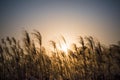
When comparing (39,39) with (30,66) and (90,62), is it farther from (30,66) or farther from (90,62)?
(90,62)

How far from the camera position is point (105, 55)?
16594mm

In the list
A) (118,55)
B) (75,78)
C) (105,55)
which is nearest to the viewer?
(118,55)

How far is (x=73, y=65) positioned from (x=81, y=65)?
1.01 meters

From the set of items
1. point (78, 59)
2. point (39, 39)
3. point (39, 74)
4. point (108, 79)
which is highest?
point (39, 39)

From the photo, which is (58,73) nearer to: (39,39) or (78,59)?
(78,59)

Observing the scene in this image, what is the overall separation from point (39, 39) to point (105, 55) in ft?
23.5

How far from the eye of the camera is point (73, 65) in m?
18.0

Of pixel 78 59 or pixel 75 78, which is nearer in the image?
pixel 78 59

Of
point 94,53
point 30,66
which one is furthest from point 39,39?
point 94,53

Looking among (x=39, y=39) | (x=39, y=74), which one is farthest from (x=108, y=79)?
(x=39, y=39)

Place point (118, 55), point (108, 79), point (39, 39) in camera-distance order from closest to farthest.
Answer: point (39, 39), point (118, 55), point (108, 79)

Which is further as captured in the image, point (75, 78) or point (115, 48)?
point (75, 78)

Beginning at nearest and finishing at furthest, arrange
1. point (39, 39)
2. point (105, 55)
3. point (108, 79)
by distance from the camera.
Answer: point (39, 39), point (105, 55), point (108, 79)

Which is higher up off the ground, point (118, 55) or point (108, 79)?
point (118, 55)
